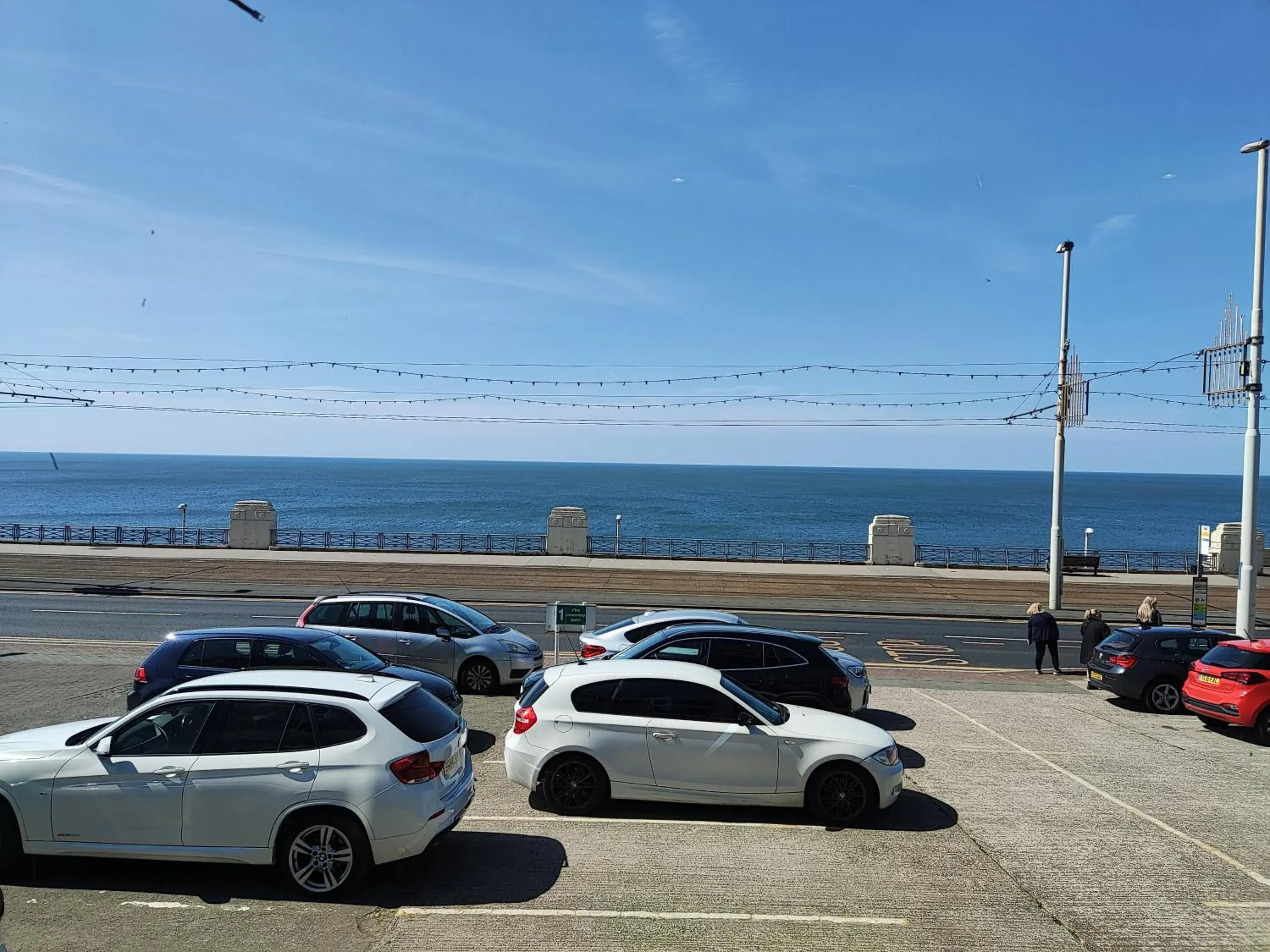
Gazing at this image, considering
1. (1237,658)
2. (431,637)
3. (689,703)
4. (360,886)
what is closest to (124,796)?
(360,886)

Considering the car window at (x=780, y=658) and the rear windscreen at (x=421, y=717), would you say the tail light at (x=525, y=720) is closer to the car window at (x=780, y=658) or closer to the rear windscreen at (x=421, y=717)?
the rear windscreen at (x=421, y=717)

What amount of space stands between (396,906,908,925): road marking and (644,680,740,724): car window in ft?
7.50

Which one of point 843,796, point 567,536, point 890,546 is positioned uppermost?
point 890,546

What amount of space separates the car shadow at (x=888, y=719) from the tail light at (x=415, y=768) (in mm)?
7391

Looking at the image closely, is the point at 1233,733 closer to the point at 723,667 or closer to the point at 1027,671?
the point at 1027,671

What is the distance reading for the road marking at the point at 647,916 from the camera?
616cm

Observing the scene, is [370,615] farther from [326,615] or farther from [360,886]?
[360,886]

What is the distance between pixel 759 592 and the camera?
1149 inches

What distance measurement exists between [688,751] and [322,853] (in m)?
3.25

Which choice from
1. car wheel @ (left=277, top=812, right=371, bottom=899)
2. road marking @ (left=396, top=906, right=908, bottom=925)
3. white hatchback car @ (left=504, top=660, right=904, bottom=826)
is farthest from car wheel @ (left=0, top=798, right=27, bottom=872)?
white hatchback car @ (left=504, top=660, right=904, bottom=826)

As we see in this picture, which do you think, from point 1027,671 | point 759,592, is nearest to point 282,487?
point 759,592

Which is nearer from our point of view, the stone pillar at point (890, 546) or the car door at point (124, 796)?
the car door at point (124, 796)

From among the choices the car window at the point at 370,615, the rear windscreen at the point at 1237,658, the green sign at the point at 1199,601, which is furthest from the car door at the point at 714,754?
the green sign at the point at 1199,601

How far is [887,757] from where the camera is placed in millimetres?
8367
